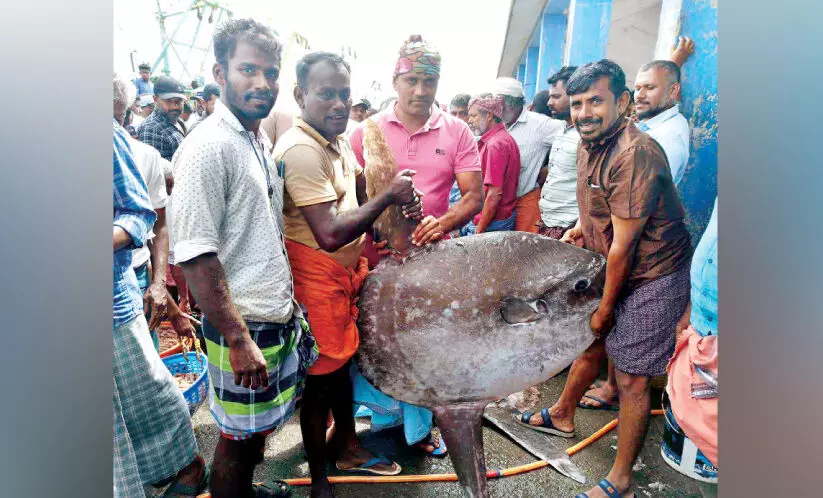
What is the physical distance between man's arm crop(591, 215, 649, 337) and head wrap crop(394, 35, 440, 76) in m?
0.77

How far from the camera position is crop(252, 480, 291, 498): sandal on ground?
1.74 metres

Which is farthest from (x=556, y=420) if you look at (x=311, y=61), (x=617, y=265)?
(x=311, y=61)

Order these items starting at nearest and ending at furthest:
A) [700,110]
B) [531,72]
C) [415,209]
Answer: [700,110], [415,209], [531,72]

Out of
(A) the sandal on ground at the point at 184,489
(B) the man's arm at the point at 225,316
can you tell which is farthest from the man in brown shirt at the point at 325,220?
(A) the sandal on ground at the point at 184,489

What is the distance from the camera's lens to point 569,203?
5.49ft

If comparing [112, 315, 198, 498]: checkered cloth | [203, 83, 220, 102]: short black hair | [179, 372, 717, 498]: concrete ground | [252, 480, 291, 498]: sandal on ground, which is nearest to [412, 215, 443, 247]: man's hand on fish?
[179, 372, 717, 498]: concrete ground

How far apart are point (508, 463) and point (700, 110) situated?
1.30 m

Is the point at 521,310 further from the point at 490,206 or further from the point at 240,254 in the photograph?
the point at 240,254

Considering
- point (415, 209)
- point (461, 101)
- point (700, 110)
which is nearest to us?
point (700, 110)

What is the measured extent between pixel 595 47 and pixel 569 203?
500 mm

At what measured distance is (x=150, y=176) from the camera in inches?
64.4

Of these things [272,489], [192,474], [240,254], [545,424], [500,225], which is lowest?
[272,489]
